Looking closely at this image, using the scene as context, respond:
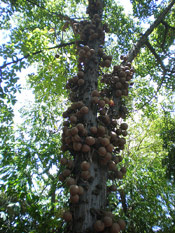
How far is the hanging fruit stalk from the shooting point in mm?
1448

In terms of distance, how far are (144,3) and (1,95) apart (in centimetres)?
481

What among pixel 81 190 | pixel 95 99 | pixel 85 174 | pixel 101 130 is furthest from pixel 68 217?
pixel 95 99

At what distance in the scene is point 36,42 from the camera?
3770 mm

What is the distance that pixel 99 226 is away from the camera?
134 cm

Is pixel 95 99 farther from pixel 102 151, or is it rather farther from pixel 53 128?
pixel 53 128

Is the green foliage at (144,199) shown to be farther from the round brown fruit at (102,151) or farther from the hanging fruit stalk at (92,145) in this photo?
the round brown fruit at (102,151)

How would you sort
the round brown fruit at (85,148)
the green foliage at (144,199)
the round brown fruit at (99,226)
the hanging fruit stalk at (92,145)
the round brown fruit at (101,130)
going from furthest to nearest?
1. the green foliage at (144,199)
2. the round brown fruit at (101,130)
3. the round brown fruit at (85,148)
4. the hanging fruit stalk at (92,145)
5. the round brown fruit at (99,226)

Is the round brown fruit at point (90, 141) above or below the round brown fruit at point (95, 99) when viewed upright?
below

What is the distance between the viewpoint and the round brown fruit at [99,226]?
134 cm

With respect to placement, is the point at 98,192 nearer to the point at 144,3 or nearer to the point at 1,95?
the point at 1,95

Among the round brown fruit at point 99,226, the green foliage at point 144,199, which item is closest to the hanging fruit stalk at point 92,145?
the round brown fruit at point 99,226

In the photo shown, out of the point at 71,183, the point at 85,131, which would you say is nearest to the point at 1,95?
the point at 85,131

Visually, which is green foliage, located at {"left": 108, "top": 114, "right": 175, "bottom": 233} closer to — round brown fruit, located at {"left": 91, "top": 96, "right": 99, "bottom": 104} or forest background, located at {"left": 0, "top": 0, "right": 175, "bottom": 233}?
forest background, located at {"left": 0, "top": 0, "right": 175, "bottom": 233}

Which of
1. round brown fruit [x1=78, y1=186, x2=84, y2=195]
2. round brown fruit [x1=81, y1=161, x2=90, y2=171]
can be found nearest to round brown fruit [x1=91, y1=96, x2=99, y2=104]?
round brown fruit [x1=81, y1=161, x2=90, y2=171]
